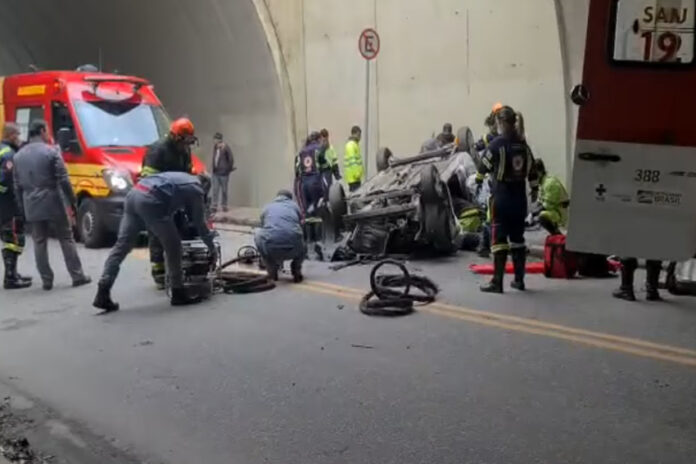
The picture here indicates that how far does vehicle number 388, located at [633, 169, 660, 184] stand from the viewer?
4250 millimetres

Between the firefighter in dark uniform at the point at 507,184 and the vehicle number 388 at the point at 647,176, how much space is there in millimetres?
4170

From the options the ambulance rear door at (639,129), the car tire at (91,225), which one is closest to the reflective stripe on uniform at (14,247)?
the car tire at (91,225)

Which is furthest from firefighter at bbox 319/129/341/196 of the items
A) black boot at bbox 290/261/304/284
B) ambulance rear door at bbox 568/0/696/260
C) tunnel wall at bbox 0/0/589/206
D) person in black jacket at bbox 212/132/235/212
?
ambulance rear door at bbox 568/0/696/260

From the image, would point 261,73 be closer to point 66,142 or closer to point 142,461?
point 66,142

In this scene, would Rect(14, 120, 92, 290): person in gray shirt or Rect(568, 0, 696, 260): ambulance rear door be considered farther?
Rect(14, 120, 92, 290): person in gray shirt

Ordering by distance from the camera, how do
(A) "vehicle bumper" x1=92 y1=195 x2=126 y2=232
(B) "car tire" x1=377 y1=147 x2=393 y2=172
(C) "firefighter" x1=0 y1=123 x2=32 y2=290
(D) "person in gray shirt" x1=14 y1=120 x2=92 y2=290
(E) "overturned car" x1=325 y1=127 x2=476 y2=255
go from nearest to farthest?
(D) "person in gray shirt" x1=14 y1=120 x2=92 y2=290 → (C) "firefighter" x1=0 y1=123 x2=32 y2=290 → (E) "overturned car" x1=325 y1=127 x2=476 y2=255 → (A) "vehicle bumper" x1=92 y1=195 x2=126 y2=232 → (B) "car tire" x1=377 y1=147 x2=393 y2=172

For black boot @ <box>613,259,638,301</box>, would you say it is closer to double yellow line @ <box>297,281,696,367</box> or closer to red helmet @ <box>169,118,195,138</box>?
double yellow line @ <box>297,281,696,367</box>

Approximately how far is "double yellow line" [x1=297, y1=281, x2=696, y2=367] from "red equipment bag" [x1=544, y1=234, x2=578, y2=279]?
1.97m

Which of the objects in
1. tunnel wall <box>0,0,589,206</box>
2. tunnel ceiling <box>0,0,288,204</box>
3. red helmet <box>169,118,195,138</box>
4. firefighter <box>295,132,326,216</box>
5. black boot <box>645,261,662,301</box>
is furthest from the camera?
tunnel ceiling <box>0,0,288,204</box>

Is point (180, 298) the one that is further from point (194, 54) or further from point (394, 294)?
point (194, 54)

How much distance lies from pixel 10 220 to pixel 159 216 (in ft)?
9.23

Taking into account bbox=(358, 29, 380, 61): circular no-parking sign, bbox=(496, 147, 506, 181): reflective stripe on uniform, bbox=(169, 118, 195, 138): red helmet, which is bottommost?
bbox=(496, 147, 506, 181): reflective stripe on uniform

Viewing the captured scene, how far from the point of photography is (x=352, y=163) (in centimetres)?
1534

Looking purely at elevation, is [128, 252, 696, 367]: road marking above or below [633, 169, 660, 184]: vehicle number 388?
below
